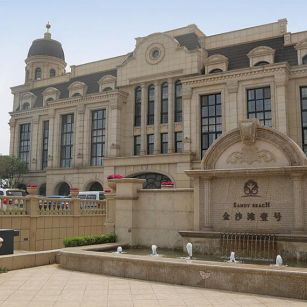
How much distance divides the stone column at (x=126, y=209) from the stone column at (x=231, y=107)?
19139mm

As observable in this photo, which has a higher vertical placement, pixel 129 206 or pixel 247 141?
pixel 247 141

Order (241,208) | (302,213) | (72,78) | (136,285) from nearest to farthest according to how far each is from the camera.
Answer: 1. (136,285)
2. (302,213)
3. (241,208)
4. (72,78)

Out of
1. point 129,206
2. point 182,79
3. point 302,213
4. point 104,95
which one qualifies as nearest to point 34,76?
point 104,95

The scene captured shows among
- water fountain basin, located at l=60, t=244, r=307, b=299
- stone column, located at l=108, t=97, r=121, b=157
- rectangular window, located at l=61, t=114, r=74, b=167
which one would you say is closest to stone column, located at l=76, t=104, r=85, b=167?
rectangular window, located at l=61, t=114, r=74, b=167

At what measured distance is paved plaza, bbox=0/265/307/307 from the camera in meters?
8.33

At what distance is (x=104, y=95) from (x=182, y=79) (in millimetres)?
9289

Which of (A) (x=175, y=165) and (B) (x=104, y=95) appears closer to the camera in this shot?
(A) (x=175, y=165)

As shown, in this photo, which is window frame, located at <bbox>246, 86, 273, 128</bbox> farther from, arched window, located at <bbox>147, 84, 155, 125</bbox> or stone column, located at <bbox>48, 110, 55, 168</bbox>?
stone column, located at <bbox>48, 110, 55, 168</bbox>

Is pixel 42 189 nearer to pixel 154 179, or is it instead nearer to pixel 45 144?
pixel 45 144

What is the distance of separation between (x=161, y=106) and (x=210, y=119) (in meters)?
5.76

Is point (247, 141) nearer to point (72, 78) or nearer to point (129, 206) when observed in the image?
point (129, 206)

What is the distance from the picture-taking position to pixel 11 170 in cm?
4478

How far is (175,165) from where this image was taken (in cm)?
3541

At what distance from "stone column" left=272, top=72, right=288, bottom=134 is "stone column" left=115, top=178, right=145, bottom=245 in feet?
62.0
